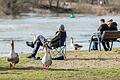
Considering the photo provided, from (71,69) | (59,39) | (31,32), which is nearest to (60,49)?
(59,39)

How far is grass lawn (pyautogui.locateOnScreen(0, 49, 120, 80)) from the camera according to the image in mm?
11750

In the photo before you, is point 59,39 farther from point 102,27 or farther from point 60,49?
point 102,27

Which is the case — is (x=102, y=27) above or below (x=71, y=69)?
above

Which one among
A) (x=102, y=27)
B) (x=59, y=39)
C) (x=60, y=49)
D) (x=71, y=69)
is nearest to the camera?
(x=71, y=69)

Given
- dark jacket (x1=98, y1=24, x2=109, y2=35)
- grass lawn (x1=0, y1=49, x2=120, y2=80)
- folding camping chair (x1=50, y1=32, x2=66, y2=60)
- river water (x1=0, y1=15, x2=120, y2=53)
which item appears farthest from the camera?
river water (x1=0, y1=15, x2=120, y2=53)

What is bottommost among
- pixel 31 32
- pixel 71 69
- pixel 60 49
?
pixel 31 32

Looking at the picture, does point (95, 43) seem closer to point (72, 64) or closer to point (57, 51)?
point (57, 51)

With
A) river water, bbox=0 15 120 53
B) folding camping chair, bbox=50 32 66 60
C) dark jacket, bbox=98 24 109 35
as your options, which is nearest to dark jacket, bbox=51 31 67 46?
folding camping chair, bbox=50 32 66 60

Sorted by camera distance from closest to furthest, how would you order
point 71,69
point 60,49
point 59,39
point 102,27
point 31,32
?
point 71,69
point 59,39
point 60,49
point 102,27
point 31,32

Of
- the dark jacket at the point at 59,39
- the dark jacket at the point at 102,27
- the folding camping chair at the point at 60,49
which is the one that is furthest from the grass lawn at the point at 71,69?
the dark jacket at the point at 102,27

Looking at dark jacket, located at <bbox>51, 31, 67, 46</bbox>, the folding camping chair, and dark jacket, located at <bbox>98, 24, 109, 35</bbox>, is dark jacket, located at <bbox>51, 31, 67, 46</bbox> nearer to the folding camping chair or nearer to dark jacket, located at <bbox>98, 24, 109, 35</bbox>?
the folding camping chair

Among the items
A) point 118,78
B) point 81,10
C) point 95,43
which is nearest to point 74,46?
point 95,43

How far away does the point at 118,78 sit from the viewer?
456 inches

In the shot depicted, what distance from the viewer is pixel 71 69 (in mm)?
13344
